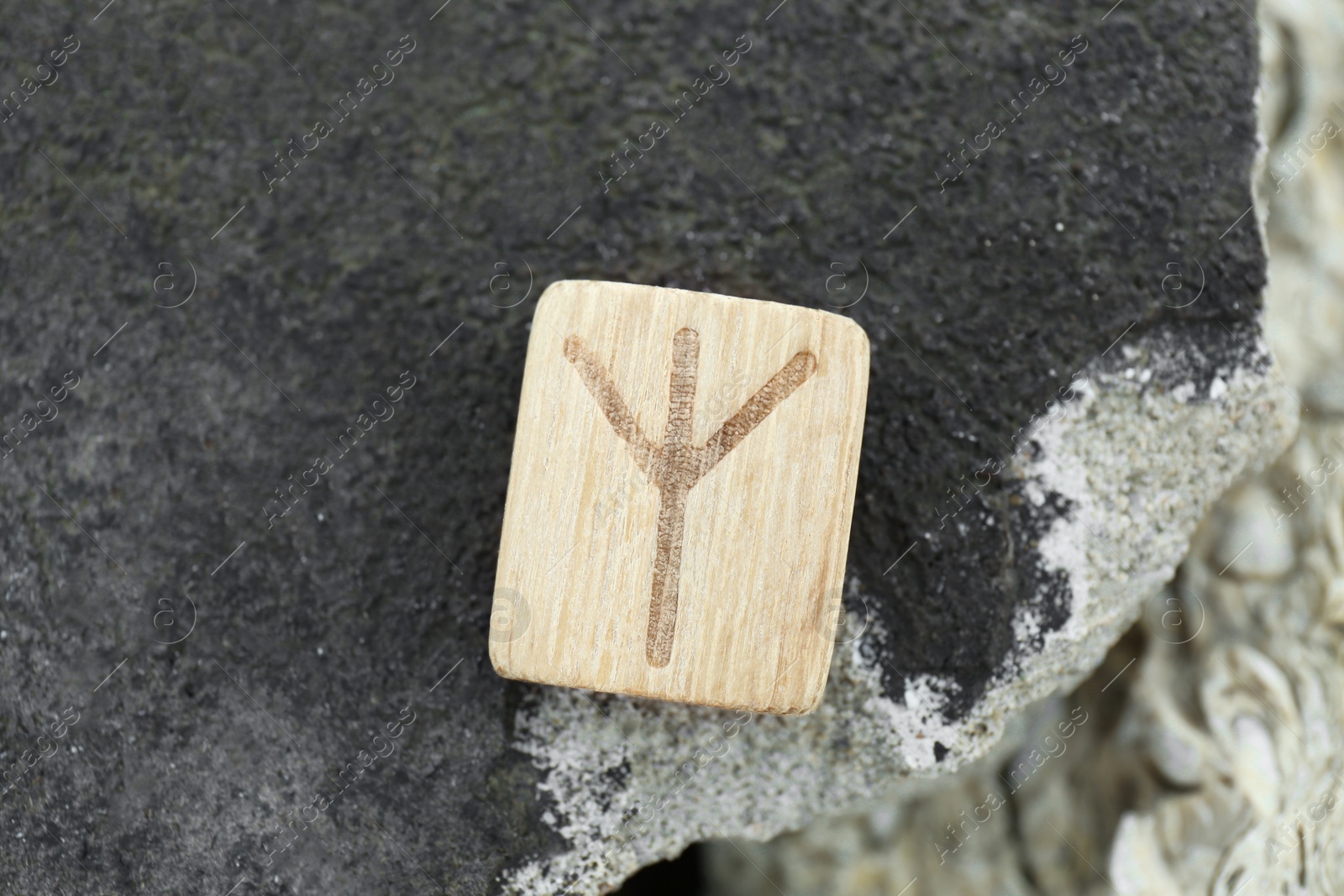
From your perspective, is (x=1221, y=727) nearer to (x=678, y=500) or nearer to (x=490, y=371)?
(x=678, y=500)

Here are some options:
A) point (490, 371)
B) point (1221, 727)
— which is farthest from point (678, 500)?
point (1221, 727)

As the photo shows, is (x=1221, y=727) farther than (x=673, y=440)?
Yes

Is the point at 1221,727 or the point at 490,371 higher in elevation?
the point at 490,371

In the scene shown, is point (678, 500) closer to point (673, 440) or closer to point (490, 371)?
point (673, 440)

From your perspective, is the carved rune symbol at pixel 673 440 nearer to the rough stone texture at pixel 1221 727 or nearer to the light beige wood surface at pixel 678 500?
the light beige wood surface at pixel 678 500

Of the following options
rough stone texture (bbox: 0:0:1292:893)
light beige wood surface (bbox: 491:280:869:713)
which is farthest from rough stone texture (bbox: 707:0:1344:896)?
light beige wood surface (bbox: 491:280:869:713)

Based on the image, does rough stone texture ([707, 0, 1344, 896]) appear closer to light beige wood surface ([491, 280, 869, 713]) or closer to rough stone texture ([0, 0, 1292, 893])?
rough stone texture ([0, 0, 1292, 893])
